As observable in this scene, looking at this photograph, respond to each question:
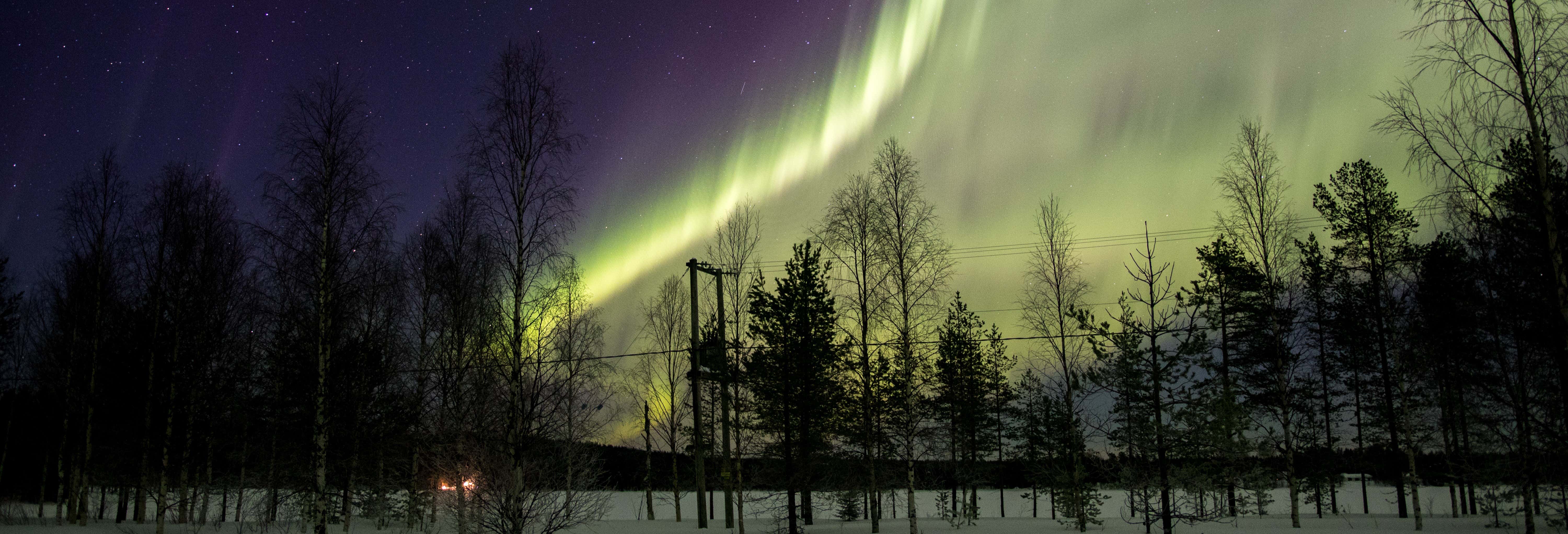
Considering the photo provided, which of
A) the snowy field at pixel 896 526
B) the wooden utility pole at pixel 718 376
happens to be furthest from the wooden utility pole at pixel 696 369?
the snowy field at pixel 896 526

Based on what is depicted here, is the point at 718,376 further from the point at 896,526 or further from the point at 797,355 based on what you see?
the point at 896,526

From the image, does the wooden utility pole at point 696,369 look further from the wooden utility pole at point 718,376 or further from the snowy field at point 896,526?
the snowy field at point 896,526

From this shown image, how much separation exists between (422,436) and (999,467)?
116 ft

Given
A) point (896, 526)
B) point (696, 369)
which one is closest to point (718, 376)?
point (696, 369)

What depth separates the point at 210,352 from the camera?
23.7 metres

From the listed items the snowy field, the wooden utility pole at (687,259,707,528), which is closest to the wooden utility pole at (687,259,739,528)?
the wooden utility pole at (687,259,707,528)

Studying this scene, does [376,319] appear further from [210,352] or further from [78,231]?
[78,231]

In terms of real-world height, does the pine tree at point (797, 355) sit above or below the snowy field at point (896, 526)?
above

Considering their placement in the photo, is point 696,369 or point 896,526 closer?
point 696,369

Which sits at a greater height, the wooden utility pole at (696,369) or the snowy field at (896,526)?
the wooden utility pole at (696,369)

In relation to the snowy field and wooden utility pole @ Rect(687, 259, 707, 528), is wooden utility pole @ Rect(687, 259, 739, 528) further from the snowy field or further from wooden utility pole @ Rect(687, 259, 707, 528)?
the snowy field

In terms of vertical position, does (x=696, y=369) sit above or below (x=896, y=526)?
above

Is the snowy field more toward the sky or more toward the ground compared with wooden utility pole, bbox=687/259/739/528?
more toward the ground

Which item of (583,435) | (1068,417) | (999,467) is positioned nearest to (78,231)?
(583,435)
